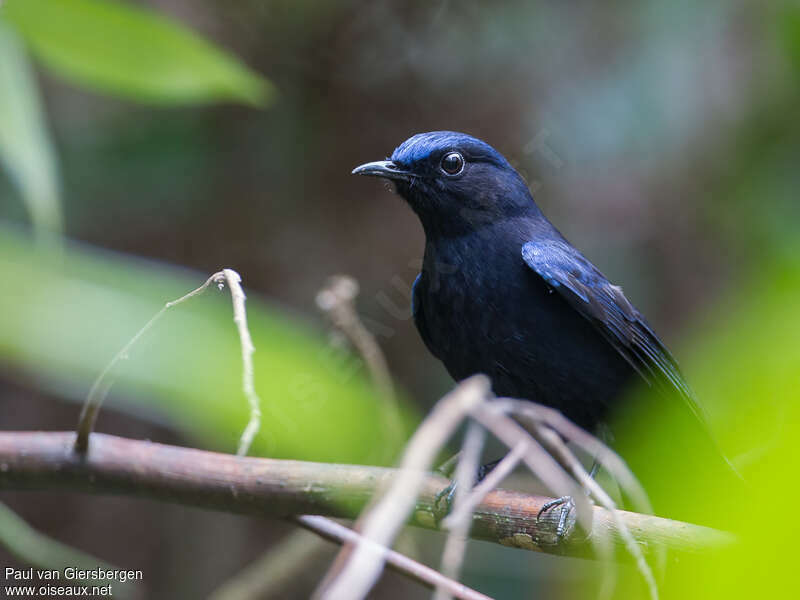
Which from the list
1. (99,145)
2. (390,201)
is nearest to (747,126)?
(390,201)

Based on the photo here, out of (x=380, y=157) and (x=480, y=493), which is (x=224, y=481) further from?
(x=380, y=157)

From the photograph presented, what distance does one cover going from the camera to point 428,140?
10.8 ft

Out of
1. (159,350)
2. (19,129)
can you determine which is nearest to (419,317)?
(19,129)

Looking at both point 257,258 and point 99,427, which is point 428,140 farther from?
point 99,427

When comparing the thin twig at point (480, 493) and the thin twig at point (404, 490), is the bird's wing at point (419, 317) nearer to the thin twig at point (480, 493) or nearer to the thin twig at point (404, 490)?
the thin twig at point (480, 493)

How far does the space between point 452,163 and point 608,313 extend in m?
0.81

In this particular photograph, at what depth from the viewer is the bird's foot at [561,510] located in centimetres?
227

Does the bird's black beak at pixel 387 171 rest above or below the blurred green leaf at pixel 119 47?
above

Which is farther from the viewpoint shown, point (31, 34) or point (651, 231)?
point (651, 231)

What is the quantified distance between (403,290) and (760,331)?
13.3 feet

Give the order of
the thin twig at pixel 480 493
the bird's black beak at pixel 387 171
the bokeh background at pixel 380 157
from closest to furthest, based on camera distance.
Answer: the thin twig at pixel 480 493 → the bird's black beak at pixel 387 171 → the bokeh background at pixel 380 157

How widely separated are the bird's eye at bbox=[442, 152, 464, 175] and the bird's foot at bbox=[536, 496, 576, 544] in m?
1.37

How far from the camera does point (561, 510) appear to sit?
2447mm

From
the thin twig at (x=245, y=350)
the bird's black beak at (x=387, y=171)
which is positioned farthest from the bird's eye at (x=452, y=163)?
the thin twig at (x=245, y=350)
